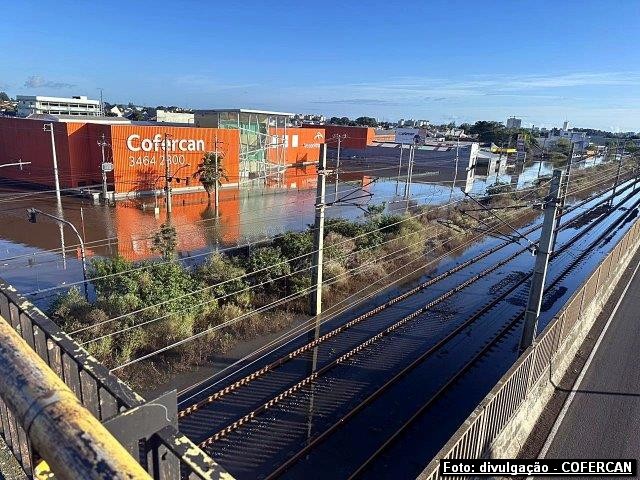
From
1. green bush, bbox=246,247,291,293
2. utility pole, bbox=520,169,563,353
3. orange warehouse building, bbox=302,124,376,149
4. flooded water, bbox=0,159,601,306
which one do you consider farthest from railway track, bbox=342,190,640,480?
orange warehouse building, bbox=302,124,376,149

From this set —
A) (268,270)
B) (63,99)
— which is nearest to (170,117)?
(63,99)


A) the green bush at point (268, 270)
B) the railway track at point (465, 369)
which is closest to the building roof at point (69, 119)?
the green bush at point (268, 270)

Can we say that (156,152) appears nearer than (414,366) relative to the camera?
No

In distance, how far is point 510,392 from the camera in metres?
5.70

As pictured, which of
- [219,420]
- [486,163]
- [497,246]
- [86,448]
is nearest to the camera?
[86,448]

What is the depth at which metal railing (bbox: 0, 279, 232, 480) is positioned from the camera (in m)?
1.18

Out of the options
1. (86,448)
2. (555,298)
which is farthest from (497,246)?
(86,448)

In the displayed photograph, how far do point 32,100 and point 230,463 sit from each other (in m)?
56.8

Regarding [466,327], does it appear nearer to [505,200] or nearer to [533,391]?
[533,391]

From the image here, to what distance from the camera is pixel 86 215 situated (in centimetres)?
2264

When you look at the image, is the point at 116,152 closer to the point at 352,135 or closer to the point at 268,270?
the point at 268,270

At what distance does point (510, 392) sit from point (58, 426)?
573 centimetres

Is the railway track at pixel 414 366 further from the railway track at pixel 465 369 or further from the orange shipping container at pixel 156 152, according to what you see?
the orange shipping container at pixel 156 152

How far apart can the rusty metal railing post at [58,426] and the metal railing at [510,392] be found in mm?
3360
